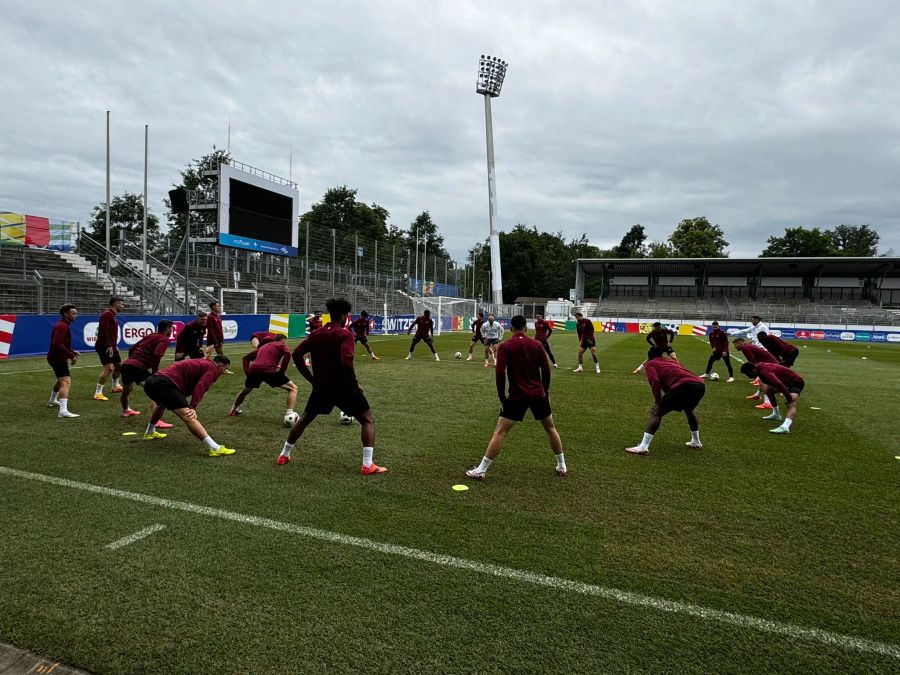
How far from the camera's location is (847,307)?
56.8 metres

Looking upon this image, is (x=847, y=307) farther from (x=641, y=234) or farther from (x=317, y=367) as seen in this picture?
(x=317, y=367)

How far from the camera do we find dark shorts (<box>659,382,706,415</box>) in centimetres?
692

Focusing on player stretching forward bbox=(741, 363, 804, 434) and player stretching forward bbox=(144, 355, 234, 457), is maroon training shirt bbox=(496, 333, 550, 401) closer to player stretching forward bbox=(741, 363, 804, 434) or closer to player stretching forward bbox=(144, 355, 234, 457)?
player stretching forward bbox=(144, 355, 234, 457)

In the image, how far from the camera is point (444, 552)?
13.6 ft

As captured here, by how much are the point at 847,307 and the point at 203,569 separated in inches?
2695

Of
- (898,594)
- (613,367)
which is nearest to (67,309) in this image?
(898,594)

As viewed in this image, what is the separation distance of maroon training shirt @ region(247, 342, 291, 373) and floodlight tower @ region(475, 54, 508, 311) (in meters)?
36.2

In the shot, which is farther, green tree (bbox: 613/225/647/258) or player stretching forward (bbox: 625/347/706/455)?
green tree (bbox: 613/225/647/258)

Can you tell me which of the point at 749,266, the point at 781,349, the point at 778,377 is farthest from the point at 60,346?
the point at 749,266

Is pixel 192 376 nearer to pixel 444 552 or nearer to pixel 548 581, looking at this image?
pixel 444 552

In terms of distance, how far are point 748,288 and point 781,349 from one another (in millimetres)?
60932

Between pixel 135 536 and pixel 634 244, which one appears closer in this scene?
pixel 135 536

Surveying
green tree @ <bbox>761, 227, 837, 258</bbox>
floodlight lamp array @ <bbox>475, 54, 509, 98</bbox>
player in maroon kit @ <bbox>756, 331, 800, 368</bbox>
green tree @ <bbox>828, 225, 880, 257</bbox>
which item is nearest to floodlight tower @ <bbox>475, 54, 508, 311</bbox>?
floodlight lamp array @ <bbox>475, 54, 509, 98</bbox>

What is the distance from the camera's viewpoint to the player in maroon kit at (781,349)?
10.2 meters
